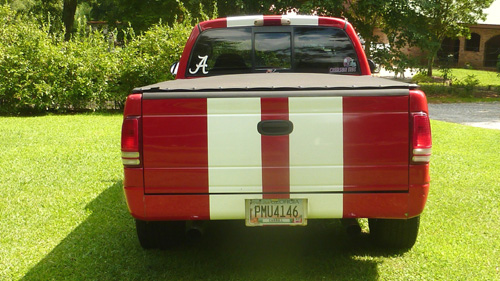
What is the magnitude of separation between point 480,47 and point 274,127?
41329mm

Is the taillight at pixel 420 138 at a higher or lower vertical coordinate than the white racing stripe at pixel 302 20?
lower

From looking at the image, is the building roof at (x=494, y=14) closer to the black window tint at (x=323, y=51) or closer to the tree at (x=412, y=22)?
the tree at (x=412, y=22)

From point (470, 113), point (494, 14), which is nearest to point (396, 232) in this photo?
point (470, 113)

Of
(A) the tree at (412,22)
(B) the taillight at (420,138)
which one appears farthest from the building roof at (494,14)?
(B) the taillight at (420,138)

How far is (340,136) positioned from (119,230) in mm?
2662

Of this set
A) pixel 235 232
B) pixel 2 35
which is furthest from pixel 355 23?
pixel 235 232

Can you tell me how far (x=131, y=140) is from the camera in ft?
11.6

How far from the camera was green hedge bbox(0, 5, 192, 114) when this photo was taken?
50.2ft

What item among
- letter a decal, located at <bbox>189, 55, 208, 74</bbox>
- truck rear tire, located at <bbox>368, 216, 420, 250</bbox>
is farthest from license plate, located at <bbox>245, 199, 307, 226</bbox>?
letter a decal, located at <bbox>189, 55, 208, 74</bbox>

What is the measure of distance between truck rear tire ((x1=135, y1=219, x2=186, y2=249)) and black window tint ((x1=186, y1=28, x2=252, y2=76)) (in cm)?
172

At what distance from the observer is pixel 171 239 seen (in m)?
4.66

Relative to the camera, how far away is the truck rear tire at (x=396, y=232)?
4.38 m

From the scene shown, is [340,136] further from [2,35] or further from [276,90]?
[2,35]

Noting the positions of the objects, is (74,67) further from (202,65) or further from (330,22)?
(330,22)
